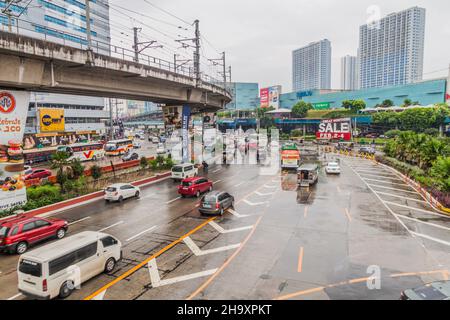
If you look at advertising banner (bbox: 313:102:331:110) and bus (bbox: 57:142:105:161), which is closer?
bus (bbox: 57:142:105:161)

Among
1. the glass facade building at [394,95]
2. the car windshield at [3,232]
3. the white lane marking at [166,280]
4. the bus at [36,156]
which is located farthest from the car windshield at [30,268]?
the glass facade building at [394,95]

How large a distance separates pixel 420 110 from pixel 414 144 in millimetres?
52479

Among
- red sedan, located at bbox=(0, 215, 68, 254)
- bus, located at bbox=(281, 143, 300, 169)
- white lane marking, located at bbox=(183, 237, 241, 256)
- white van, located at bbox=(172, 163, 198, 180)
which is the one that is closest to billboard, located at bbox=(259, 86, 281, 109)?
bus, located at bbox=(281, 143, 300, 169)

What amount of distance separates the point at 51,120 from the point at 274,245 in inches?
3005

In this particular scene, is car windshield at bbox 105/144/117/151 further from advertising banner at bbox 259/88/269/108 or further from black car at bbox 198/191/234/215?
advertising banner at bbox 259/88/269/108

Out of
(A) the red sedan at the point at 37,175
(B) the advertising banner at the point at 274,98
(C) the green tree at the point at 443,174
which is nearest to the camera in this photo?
(C) the green tree at the point at 443,174

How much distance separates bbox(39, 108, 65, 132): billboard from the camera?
75438 millimetres

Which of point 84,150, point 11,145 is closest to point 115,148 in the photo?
point 84,150

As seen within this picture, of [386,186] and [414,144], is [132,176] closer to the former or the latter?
[386,186]

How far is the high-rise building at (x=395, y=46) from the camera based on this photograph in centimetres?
14512

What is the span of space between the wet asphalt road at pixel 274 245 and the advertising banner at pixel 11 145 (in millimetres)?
3903

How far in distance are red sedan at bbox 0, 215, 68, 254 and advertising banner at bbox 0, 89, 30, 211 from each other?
646cm

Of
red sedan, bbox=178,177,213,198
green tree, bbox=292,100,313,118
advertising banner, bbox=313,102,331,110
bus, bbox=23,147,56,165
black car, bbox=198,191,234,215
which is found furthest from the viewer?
advertising banner, bbox=313,102,331,110

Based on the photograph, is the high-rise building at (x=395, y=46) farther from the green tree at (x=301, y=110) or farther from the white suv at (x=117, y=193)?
the white suv at (x=117, y=193)
